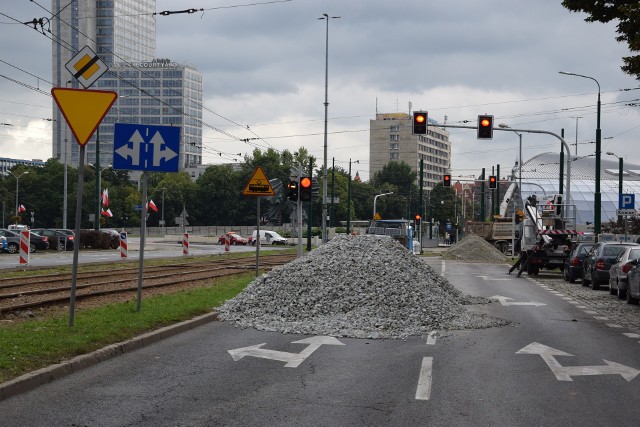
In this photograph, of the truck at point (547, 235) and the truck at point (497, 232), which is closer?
the truck at point (547, 235)

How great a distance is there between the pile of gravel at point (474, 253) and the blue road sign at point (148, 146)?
3851cm

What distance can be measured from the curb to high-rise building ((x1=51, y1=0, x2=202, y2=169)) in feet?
459

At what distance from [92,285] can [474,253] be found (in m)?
34.2

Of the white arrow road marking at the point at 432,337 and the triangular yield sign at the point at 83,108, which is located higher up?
the triangular yield sign at the point at 83,108

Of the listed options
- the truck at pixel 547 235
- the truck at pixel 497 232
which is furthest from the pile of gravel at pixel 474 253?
the truck at pixel 497 232

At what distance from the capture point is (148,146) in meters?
13.7

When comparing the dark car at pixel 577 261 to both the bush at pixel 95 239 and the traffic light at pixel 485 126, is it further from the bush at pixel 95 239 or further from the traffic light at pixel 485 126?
the bush at pixel 95 239

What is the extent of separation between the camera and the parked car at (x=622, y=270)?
70.9 feet

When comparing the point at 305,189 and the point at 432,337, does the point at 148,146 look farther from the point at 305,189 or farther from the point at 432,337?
the point at 305,189

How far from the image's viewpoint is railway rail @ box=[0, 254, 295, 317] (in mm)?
16641

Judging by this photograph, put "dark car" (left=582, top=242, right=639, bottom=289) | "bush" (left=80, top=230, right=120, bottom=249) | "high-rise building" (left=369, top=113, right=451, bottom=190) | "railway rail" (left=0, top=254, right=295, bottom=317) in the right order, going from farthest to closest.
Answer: "high-rise building" (left=369, top=113, right=451, bottom=190), "bush" (left=80, top=230, right=120, bottom=249), "dark car" (left=582, top=242, right=639, bottom=289), "railway rail" (left=0, top=254, right=295, bottom=317)

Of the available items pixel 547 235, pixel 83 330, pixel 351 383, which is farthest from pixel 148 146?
pixel 547 235

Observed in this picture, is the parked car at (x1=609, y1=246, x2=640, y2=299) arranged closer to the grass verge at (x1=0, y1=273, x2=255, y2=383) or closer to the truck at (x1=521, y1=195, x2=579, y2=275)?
the grass verge at (x1=0, y1=273, x2=255, y2=383)

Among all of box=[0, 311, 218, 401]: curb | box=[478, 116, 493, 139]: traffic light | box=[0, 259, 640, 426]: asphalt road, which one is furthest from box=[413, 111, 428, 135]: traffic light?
box=[0, 311, 218, 401]: curb
